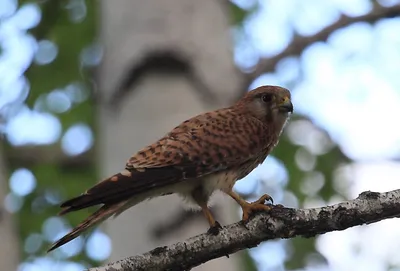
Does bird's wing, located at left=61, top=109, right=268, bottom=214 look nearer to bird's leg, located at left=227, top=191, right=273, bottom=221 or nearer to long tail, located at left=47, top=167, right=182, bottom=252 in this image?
long tail, located at left=47, top=167, right=182, bottom=252

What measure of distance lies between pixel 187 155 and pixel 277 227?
2.61 ft

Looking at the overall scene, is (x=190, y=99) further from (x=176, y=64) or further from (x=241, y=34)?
(x=241, y=34)

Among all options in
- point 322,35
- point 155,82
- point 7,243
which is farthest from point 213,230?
point 322,35

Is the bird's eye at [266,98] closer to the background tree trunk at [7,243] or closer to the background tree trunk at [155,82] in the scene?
the background tree trunk at [155,82]

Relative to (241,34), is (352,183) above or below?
below

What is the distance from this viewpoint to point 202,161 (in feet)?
10.7

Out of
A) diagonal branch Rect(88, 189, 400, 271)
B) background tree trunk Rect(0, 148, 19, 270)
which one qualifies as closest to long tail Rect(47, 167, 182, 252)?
diagonal branch Rect(88, 189, 400, 271)

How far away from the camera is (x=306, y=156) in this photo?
6.67 metres

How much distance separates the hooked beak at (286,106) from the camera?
3.91 meters

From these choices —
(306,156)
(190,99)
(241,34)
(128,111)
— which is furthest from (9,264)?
(241,34)

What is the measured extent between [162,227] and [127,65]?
892mm

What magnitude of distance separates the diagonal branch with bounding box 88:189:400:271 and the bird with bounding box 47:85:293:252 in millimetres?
61

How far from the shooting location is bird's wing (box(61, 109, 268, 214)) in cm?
272

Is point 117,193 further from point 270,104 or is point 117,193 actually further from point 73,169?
point 73,169
